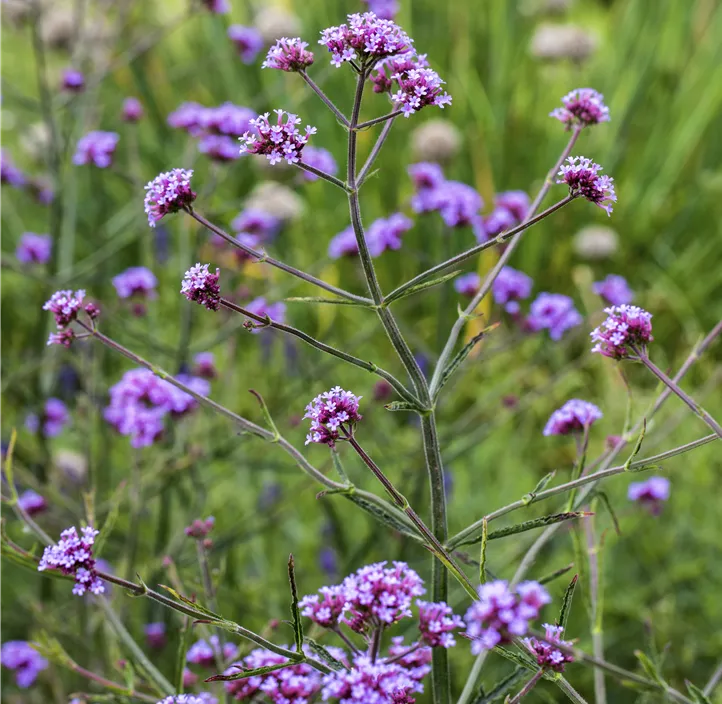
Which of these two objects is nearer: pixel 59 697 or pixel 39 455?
pixel 59 697

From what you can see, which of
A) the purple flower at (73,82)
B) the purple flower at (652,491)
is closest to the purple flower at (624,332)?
the purple flower at (652,491)

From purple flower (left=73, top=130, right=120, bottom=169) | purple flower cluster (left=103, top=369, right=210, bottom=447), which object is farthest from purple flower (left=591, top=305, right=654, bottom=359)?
purple flower (left=73, top=130, right=120, bottom=169)

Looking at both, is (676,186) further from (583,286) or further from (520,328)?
(520,328)

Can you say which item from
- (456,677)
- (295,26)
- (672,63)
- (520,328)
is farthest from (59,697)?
(672,63)

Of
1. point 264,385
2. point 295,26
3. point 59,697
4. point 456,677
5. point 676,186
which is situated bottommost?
point 59,697

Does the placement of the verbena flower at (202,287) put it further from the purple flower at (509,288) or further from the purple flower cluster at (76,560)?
the purple flower at (509,288)

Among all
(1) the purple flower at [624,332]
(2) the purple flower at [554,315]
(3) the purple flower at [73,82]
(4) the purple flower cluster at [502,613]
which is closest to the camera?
(4) the purple flower cluster at [502,613]
